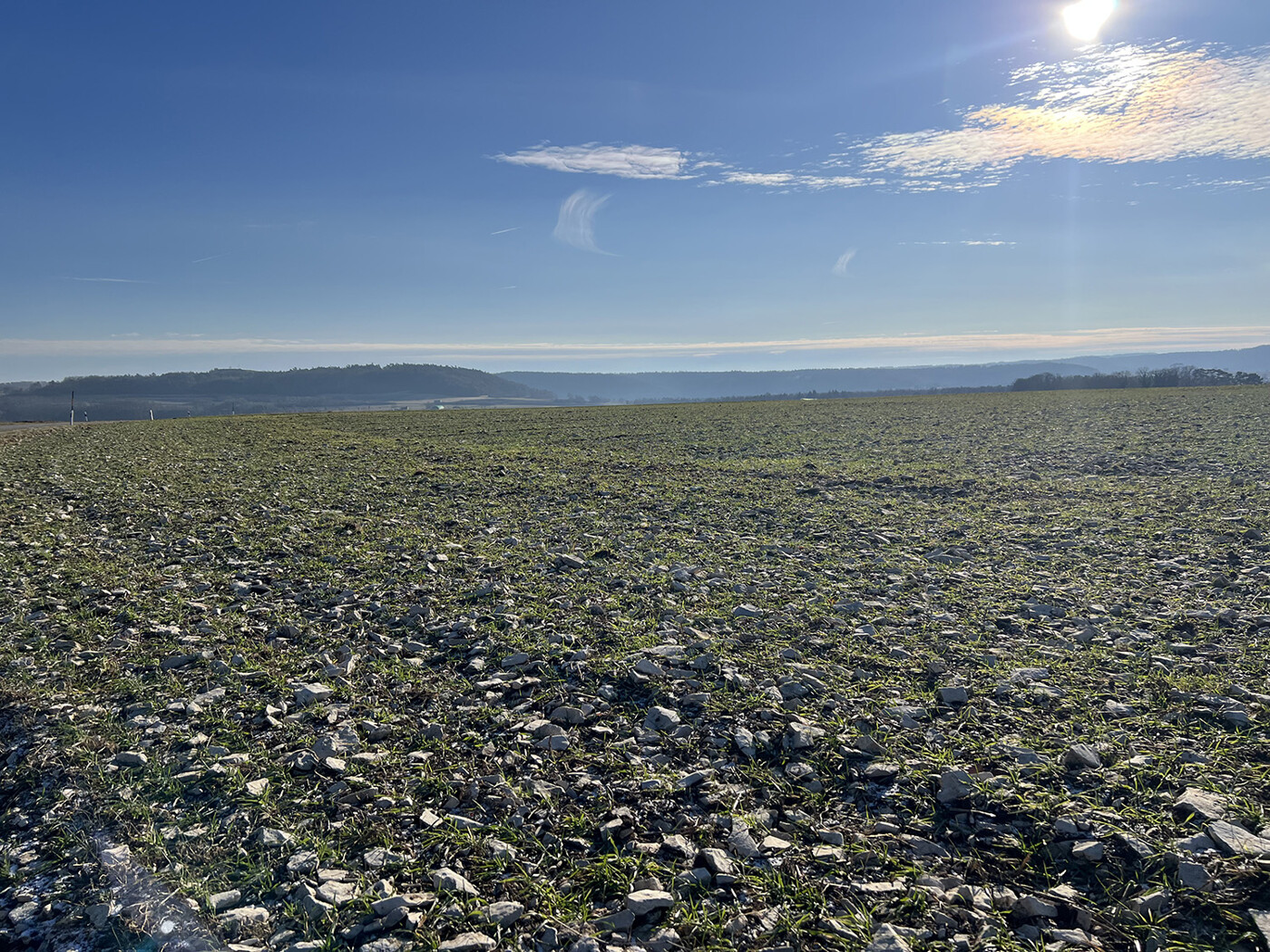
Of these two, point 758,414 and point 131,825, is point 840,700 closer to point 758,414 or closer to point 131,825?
point 131,825

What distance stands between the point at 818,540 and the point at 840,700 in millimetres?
6785

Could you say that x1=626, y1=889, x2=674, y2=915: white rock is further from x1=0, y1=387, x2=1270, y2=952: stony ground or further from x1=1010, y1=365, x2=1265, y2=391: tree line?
x1=1010, y1=365, x2=1265, y2=391: tree line

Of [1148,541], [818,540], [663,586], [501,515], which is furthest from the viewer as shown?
[501,515]

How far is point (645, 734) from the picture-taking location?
631 cm

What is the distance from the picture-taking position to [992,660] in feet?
24.7

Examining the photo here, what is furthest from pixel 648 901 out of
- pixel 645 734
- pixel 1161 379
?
pixel 1161 379

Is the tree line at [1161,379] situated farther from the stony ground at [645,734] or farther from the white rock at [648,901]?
the white rock at [648,901]

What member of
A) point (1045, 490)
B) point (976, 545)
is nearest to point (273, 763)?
point (976, 545)

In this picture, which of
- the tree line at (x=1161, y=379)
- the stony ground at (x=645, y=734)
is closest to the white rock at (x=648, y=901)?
the stony ground at (x=645, y=734)

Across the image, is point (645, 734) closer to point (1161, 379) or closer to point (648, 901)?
point (648, 901)

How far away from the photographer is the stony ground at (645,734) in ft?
14.1

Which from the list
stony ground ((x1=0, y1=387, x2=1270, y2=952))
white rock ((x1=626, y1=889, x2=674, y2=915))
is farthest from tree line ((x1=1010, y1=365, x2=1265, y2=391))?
white rock ((x1=626, y1=889, x2=674, y2=915))

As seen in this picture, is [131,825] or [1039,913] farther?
[131,825]

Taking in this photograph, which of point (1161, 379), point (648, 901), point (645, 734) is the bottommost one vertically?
point (648, 901)
